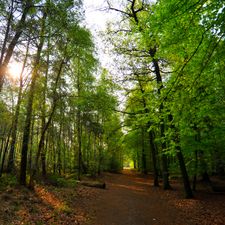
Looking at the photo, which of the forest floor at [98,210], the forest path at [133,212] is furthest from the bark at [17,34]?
the forest path at [133,212]

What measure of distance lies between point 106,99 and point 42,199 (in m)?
5.60

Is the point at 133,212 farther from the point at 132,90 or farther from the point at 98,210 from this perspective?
the point at 132,90

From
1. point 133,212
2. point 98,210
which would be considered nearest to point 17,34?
point 98,210

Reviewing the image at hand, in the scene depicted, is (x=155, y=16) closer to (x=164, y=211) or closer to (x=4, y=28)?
(x=4, y=28)

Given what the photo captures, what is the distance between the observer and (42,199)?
879 cm

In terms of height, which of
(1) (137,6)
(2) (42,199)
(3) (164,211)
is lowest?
(3) (164,211)

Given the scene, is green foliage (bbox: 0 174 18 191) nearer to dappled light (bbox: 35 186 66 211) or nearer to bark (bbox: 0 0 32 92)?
dappled light (bbox: 35 186 66 211)

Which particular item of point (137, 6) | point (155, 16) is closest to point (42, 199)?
point (155, 16)

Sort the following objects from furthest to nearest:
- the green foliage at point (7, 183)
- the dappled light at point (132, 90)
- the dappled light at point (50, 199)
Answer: the green foliage at point (7, 183) → the dappled light at point (50, 199) → the dappled light at point (132, 90)

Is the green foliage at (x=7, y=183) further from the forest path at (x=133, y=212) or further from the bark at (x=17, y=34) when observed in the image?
the bark at (x=17, y=34)

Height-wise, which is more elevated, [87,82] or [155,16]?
[87,82]

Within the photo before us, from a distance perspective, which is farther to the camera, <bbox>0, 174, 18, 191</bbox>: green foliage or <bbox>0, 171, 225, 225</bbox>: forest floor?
<bbox>0, 174, 18, 191</bbox>: green foliage

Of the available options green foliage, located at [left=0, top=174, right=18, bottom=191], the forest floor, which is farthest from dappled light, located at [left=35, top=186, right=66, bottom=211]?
green foliage, located at [left=0, top=174, right=18, bottom=191]

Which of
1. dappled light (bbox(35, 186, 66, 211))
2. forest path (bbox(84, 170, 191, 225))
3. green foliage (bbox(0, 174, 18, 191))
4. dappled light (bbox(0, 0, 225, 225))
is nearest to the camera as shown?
dappled light (bbox(0, 0, 225, 225))
